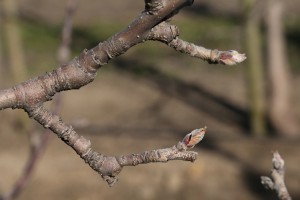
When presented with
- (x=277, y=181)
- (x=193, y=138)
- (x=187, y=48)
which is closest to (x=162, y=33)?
(x=187, y=48)

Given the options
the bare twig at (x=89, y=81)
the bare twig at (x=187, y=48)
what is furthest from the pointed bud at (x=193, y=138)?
the bare twig at (x=187, y=48)

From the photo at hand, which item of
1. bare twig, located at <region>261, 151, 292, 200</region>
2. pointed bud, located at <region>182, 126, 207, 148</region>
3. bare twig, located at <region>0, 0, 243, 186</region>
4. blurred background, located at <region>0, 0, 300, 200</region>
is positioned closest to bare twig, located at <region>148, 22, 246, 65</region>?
bare twig, located at <region>0, 0, 243, 186</region>

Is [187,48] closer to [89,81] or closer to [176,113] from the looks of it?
[89,81]

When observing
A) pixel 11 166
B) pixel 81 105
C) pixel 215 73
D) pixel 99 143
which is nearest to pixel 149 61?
pixel 215 73

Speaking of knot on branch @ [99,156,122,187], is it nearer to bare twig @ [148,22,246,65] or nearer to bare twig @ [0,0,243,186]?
bare twig @ [0,0,243,186]

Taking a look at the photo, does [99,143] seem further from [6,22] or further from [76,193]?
[6,22]

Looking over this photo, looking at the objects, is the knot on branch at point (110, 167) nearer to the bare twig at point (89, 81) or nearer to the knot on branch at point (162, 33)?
the bare twig at point (89, 81)
